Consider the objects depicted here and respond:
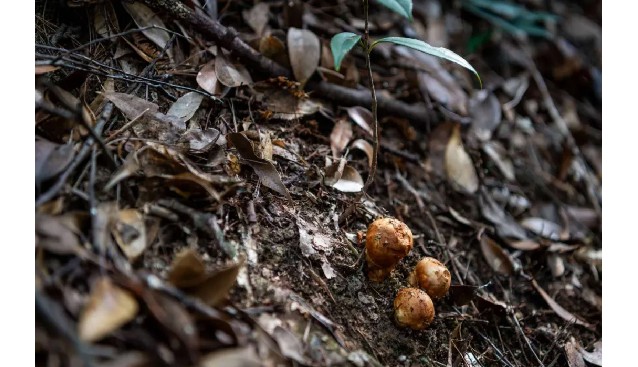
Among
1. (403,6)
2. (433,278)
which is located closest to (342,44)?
(403,6)

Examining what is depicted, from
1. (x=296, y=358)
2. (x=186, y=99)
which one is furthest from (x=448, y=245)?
(x=186, y=99)

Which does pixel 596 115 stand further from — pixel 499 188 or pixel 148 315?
pixel 148 315

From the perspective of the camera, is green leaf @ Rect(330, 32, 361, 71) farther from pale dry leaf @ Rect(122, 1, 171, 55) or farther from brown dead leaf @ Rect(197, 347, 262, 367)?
brown dead leaf @ Rect(197, 347, 262, 367)

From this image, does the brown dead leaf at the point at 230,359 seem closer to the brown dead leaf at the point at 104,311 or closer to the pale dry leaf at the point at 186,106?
the brown dead leaf at the point at 104,311

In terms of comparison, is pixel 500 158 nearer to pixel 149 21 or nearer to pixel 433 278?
pixel 433 278

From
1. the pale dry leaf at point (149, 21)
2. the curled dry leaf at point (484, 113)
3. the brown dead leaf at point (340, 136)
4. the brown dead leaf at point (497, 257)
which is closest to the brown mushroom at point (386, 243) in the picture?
the brown dead leaf at point (340, 136)
